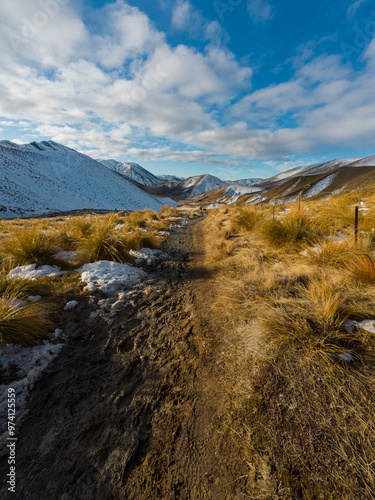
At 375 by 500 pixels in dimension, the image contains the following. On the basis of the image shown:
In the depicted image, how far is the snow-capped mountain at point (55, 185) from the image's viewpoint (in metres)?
31.2

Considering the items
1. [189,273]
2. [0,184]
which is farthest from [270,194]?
[189,273]

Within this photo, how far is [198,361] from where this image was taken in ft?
7.06

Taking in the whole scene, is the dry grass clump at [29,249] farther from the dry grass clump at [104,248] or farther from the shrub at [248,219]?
the shrub at [248,219]

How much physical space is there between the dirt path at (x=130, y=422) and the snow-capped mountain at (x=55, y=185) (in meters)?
32.7

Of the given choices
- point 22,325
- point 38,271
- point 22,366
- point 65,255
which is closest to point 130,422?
point 22,366

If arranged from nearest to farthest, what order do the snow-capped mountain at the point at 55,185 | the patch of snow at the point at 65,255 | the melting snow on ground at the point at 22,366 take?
the melting snow on ground at the point at 22,366 → the patch of snow at the point at 65,255 → the snow-capped mountain at the point at 55,185

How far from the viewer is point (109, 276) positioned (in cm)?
404

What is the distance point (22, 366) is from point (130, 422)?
1.27 metres

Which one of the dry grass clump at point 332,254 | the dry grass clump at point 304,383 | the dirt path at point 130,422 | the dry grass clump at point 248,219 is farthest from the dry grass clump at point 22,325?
the dry grass clump at point 248,219

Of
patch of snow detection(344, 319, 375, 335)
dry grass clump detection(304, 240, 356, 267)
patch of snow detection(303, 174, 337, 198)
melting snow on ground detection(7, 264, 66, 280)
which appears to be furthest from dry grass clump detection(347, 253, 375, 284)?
patch of snow detection(303, 174, 337, 198)

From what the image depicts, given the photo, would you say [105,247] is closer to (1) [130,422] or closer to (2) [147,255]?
(2) [147,255]

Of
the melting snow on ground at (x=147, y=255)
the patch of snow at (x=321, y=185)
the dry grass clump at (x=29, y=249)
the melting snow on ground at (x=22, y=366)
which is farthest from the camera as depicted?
the patch of snow at (x=321, y=185)

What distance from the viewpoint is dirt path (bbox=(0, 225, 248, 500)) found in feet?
4.08

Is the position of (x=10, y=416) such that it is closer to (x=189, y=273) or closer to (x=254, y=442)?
(x=254, y=442)
